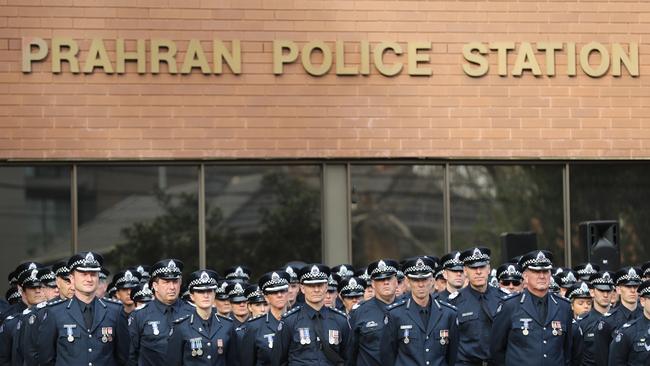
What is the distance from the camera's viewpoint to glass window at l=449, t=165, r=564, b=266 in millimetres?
24141

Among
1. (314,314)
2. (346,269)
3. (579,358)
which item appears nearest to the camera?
(314,314)

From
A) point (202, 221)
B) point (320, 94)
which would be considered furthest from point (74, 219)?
point (320, 94)

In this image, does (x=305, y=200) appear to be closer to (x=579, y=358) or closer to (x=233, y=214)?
(x=233, y=214)

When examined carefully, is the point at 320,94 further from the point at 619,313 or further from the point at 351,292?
the point at 619,313

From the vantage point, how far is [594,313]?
728 inches

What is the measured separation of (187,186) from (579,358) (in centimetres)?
852

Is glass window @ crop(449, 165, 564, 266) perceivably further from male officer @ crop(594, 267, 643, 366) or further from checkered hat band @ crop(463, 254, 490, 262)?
checkered hat band @ crop(463, 254, 490, 262)

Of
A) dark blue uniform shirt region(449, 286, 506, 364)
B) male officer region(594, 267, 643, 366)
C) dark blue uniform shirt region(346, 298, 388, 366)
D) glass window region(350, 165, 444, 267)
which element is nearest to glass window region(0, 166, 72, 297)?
glass window region(350, 165, 444, 267)

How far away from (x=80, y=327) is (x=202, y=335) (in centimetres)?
129

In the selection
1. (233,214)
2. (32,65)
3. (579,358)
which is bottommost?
(579,358)

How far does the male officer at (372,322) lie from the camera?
16.0m

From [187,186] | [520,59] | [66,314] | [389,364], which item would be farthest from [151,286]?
[520,59]

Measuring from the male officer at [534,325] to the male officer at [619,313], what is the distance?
→ 3.56 feet

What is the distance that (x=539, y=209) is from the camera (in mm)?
24422
